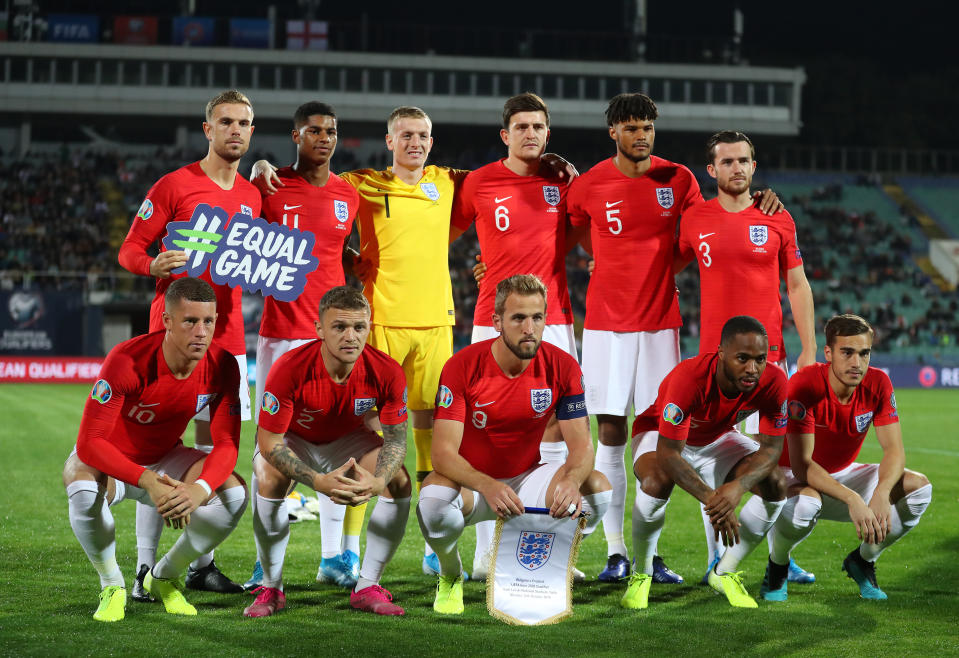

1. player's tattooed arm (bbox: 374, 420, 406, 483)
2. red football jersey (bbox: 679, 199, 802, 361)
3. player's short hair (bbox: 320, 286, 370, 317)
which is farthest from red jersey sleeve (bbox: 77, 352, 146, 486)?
red football jersey (bbox: 679, 199, 802, 361)

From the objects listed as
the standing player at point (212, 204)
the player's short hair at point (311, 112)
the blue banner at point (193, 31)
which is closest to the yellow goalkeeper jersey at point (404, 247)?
the player's short hair at point (311, 112)

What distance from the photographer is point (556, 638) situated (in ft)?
15.8

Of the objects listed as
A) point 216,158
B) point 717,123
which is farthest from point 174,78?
point 216,158

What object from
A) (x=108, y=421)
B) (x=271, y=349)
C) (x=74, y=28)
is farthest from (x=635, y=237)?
(x=74, y=28)

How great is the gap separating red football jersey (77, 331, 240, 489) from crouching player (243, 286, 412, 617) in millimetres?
210

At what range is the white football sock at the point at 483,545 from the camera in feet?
20.2

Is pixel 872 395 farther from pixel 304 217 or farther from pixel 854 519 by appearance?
pixel 304 217

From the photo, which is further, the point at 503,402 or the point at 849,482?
the point at 849,482

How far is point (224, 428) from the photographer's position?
17.3 ft

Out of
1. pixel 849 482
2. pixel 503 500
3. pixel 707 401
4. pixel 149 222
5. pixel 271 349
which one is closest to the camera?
pixel 503 500

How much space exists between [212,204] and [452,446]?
6.74ft

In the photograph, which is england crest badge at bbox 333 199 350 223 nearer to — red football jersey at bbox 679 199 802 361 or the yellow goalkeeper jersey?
the yellow goalkeeper jersey

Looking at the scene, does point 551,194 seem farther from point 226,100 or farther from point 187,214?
point 187,214

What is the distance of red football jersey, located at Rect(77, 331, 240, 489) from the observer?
199 inches
